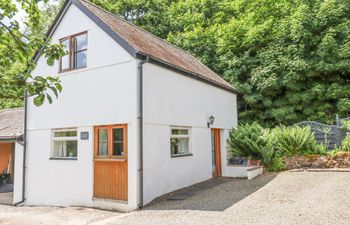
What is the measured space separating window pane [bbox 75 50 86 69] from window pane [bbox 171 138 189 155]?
417 cm

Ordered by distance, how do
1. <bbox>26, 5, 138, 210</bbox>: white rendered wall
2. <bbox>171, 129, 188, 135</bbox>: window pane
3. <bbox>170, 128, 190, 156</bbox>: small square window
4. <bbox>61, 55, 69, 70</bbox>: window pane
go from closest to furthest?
<bbox>26, 5, 138, 210</bbox>: white rendered wall → <bbox>170, 128, 190, 156</bbox>: small square window → <bbox>171, 129, 188, 135</bbox>: window pane → <bbox>61, 55, 69, 70</bbox>: window pane

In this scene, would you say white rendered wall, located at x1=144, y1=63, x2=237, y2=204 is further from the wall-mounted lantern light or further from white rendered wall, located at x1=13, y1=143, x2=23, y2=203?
white rendered wall, located at x1=13, y1=143, x2=23, y2=203

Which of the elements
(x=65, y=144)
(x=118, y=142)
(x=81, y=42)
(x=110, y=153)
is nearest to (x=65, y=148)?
(x=65, y=144)

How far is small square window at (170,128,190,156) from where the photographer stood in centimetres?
948

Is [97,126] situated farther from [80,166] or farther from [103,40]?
[103,40]

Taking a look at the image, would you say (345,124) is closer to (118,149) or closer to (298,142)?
(298,142)

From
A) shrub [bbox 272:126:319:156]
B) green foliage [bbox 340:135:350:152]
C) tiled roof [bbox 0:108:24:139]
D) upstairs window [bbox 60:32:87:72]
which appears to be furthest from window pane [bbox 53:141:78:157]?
green foliage [bbox 340:135:350:152]

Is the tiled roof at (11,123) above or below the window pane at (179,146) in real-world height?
above

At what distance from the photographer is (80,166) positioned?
350 inches

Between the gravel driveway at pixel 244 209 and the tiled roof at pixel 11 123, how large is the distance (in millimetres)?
2907

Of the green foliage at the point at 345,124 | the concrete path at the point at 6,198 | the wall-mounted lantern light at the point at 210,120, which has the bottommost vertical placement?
the concrete path at the point at 6,198

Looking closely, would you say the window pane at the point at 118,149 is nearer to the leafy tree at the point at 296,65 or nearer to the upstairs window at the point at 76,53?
the upstairs window at the point at 76,53

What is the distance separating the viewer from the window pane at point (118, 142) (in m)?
8.26

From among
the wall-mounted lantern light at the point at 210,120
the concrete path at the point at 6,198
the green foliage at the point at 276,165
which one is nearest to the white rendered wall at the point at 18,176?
the concrete path at the point at 6,198
